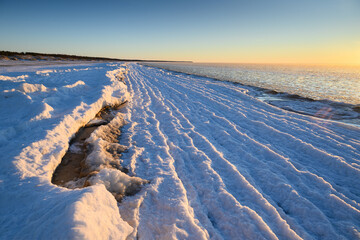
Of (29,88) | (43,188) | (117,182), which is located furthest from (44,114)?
(117,182)

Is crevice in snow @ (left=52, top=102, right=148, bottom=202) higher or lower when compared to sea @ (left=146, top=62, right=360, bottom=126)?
higher

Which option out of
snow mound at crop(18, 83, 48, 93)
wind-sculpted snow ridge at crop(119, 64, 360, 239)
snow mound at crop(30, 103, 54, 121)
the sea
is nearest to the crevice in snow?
wind-sculpted snow ridge at crop(119, 64, 360, 239)

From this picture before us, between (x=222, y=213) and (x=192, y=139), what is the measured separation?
248cm

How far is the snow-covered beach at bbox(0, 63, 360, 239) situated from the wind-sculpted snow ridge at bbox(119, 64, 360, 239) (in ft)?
0.05

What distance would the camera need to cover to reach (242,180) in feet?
10.6

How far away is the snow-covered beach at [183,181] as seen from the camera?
1.99m

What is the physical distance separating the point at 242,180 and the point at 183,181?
1.03 meters

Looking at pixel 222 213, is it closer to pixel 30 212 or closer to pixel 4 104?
pixel 30 212

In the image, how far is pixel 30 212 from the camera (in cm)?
191

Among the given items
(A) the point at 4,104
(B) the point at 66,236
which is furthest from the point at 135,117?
(B) the point at 66,236

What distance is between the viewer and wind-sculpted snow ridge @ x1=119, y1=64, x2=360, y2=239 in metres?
2.38

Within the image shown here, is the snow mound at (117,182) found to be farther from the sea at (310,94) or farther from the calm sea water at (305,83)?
the calm sea water at (305,83)

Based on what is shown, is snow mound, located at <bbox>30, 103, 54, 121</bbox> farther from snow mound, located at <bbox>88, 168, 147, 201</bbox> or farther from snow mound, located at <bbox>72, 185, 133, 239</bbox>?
snow mound, located at <bbox>72, 185, 133, 239</bbox>

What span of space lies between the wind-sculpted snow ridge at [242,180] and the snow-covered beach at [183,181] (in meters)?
0.02
